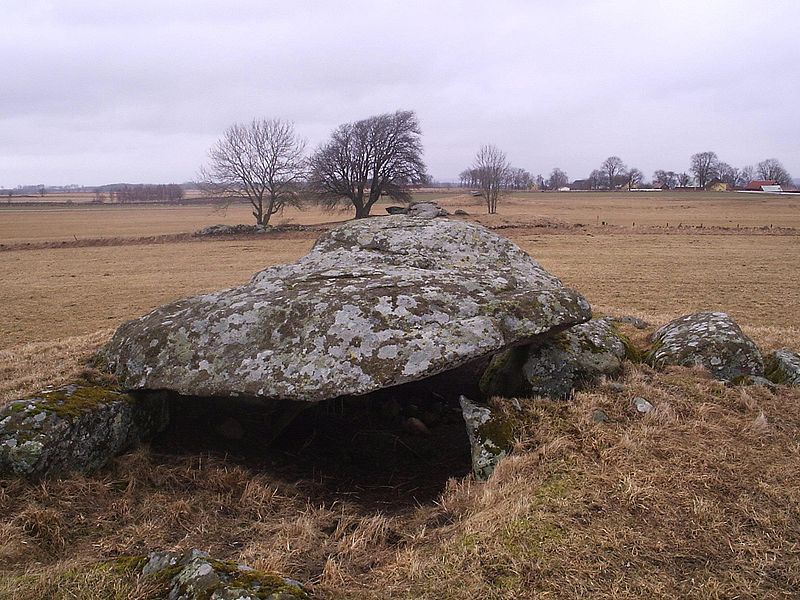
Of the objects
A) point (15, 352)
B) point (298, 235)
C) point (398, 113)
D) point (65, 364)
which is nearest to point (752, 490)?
point (65, 364)

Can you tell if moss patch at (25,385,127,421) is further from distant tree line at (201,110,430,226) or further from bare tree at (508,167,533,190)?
bare tree at (508,167,533,190)

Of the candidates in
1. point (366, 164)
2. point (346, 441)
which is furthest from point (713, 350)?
point (366, 164)

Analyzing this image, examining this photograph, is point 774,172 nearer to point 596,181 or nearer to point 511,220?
point 596,181

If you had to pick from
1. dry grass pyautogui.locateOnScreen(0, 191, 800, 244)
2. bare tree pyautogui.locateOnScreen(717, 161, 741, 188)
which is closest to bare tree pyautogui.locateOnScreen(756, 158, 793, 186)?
bare tree pyautogui.locateOnScreen(717, 161, 741, 188)

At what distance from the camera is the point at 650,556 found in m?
3.53

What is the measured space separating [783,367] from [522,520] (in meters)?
4.60

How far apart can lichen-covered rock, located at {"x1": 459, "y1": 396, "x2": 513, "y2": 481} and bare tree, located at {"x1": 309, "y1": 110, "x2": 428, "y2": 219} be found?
44.9 m

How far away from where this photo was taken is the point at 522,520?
390 cm

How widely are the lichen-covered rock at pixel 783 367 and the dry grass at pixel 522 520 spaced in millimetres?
823

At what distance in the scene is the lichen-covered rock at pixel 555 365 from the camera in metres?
6.27

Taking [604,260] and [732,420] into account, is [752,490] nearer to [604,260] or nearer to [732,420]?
[732,420]

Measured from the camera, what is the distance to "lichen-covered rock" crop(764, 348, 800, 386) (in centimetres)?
636

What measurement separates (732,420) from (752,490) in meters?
1.27

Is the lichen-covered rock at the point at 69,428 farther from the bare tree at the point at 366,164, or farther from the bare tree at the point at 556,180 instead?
the bare tree at the point at 556,180
